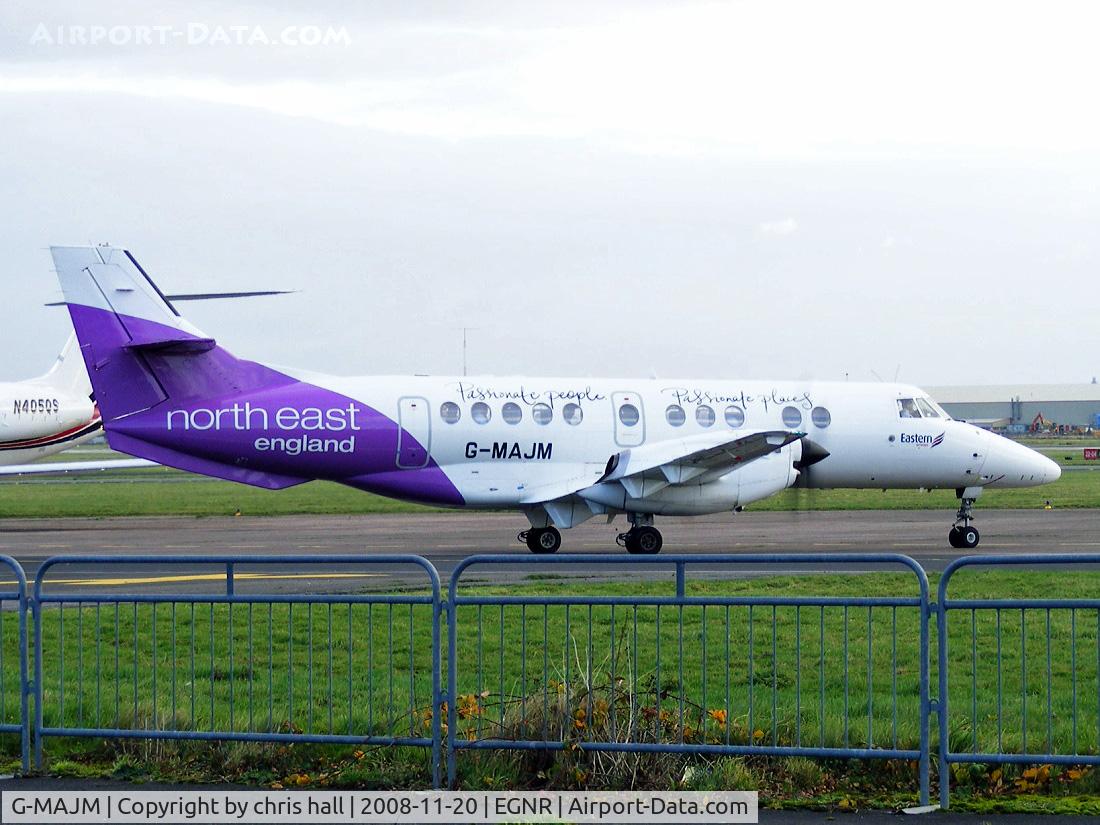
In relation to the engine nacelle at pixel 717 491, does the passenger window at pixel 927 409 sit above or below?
above

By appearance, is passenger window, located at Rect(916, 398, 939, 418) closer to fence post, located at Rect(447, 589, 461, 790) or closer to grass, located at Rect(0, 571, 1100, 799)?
grass, located at Rect(0, 571, 1100, 799)

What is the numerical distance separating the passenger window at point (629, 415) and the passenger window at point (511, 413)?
201 centimetres

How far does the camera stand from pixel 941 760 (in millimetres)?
8203

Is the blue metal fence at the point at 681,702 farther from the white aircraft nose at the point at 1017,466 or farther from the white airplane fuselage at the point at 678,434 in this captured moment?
the white aircraft nose at the point at 1017,466

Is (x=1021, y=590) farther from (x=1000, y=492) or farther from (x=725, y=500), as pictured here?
(x=1000, y=492)

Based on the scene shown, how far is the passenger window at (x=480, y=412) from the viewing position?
2598 cm

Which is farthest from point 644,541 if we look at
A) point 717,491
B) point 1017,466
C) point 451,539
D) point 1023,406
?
point 1023,406

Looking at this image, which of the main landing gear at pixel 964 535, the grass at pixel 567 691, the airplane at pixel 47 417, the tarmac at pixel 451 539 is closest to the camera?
the grass at pixel 567 691

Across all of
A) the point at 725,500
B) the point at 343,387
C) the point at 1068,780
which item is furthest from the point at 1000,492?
the point at 1068,780

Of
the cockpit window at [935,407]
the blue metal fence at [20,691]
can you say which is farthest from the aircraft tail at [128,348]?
the cockpit window at [935,407]

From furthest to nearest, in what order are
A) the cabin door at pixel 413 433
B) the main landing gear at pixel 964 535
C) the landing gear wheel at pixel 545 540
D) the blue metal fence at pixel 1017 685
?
the main landing gear at pixel 964 535, the landing gear wheel at pixel 545 540, the cabin door at pixel 413 433, the blue metal fence at pixel 1017 685

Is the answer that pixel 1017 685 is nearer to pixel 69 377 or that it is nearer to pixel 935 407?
pixel 935 407

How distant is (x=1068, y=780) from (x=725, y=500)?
18.0 m

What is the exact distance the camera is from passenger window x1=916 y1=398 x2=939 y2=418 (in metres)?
29.4
